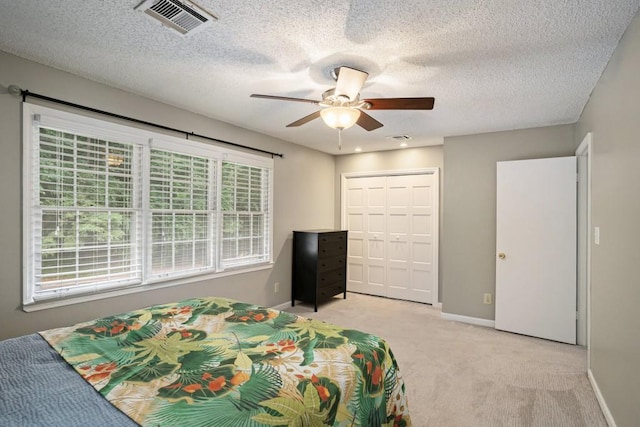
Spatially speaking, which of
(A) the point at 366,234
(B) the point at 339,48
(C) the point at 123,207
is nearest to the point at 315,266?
(A) the point at 366,234

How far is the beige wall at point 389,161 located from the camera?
516 centimetres

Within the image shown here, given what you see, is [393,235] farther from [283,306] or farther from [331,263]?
[283,306]

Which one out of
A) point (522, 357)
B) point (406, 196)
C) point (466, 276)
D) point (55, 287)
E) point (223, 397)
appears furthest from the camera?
point (406, 196)

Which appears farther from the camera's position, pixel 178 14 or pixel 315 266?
pixel 315 266

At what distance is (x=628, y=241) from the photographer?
1.82 metres

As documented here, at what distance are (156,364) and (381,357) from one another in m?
1.09

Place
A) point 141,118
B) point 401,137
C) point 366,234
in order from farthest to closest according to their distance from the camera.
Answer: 1. point 366,234
2. point 401,137
3. point 141,118

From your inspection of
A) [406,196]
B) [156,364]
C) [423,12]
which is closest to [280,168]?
[406,196]

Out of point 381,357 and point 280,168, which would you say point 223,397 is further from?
point 280,168

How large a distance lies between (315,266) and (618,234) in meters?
3.39

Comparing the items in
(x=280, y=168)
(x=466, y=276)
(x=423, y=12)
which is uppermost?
(x=423, y=12)

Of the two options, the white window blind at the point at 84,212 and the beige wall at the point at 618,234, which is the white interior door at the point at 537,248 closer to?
the beige wall at the point at 618,234

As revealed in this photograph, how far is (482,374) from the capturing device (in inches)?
113

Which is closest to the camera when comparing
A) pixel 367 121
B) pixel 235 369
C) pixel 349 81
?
pixel 235 369
